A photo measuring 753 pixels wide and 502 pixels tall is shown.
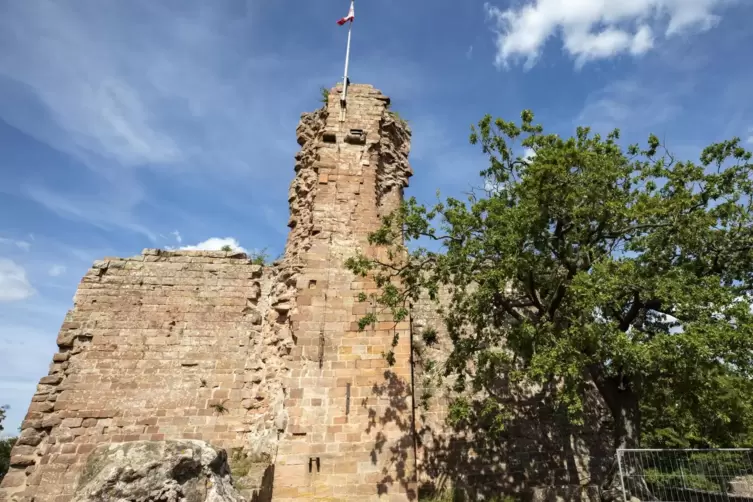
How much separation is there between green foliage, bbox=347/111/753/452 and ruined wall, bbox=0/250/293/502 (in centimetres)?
300

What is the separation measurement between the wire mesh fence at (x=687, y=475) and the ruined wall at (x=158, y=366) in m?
6.08

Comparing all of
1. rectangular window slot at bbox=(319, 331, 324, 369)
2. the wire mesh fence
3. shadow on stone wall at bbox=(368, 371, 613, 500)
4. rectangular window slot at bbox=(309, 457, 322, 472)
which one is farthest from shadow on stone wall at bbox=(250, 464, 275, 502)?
the wire mesh fence

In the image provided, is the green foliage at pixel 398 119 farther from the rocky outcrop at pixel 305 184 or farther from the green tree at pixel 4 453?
the green tree at pixel 4 453

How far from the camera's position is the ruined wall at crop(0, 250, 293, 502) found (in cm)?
876

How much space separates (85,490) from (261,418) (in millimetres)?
5693

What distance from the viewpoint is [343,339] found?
838 cm

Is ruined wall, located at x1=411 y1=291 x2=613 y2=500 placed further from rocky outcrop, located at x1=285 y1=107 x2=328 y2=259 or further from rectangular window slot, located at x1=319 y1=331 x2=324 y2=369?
rocky outcrop, located at x1=285 y1=107 x2=328 y2=259

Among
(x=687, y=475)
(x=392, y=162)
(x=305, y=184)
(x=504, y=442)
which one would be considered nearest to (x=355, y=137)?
(x=392, y=162)

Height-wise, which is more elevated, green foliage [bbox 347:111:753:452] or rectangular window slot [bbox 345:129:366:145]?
rectangular window slot [bbox 345:129:366:145]

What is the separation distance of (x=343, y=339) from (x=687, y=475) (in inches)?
244

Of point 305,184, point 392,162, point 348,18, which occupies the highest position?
point 348,18

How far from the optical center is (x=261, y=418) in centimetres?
904

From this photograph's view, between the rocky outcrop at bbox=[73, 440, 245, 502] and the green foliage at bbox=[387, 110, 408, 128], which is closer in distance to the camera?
the rocky outcrop at bbox=[73, 440, 245, 502]

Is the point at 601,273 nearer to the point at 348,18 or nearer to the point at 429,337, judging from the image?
the point at 429,337
